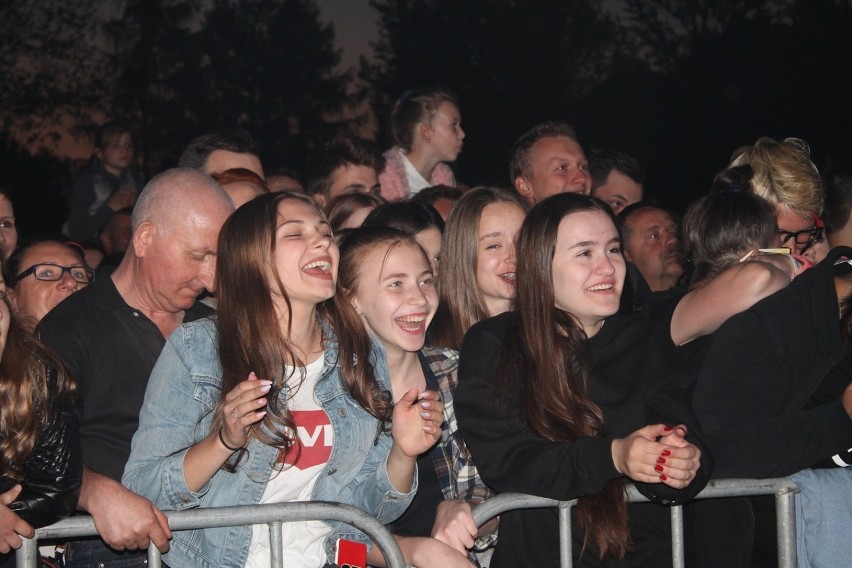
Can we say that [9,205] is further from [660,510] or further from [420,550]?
[660,510]

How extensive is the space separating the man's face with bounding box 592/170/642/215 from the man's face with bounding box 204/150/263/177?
10.9 feet

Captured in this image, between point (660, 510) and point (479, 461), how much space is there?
2.55 ft

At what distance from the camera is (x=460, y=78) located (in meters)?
44.4

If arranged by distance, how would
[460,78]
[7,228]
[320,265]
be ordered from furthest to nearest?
[460,78], [7,228], [320,265]

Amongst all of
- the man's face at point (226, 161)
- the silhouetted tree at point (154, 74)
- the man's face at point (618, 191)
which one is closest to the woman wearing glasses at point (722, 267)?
the man's face at point (226, 161)

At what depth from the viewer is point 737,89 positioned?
31.8 meters

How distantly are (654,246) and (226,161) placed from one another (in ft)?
10.5

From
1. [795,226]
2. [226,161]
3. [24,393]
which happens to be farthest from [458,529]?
[226,161]

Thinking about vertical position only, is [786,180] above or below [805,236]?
above

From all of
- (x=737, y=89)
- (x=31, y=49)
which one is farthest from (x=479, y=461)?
(x=737, y=89)

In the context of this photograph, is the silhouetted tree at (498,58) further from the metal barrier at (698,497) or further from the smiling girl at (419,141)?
the metal barrier at (698,497)

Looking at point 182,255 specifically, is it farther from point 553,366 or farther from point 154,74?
point 154,74

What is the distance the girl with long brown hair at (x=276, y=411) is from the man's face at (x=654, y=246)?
12.2ft

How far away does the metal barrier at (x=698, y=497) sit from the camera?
12.4ft
